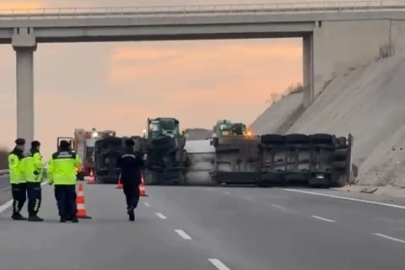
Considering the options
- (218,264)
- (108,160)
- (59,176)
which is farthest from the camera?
(108,160)

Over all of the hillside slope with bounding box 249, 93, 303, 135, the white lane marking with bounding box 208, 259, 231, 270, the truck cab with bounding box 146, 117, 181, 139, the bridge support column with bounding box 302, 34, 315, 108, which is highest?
the bridge support column with bounding box 302, 34, 315, 108

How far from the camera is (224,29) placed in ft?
225

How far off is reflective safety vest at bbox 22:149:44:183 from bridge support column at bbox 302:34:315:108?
5151 cm

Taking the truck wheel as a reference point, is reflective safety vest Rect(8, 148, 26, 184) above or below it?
above

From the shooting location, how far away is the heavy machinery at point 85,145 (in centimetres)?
6211

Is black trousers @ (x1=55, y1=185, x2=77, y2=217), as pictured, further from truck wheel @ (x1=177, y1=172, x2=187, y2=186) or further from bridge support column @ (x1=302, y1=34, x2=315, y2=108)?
bridge support column @ (x1=302, y1=34, x2=315, y2=108)

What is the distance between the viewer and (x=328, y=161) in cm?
4925

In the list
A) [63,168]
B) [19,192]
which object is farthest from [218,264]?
[19,192]

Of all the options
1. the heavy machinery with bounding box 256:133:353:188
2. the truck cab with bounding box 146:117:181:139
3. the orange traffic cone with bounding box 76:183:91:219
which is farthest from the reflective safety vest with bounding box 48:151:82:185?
the truck cab with bounding box 146:117:181:139

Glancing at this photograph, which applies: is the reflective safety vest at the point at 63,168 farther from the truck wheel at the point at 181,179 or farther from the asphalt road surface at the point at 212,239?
the truck wheel at the point at 181,179

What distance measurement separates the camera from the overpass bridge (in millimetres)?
68250

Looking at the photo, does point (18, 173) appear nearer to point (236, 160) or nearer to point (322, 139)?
point (236, 160)

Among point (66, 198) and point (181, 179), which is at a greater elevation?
point (66, 198)

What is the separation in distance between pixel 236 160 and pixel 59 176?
92.7ft
